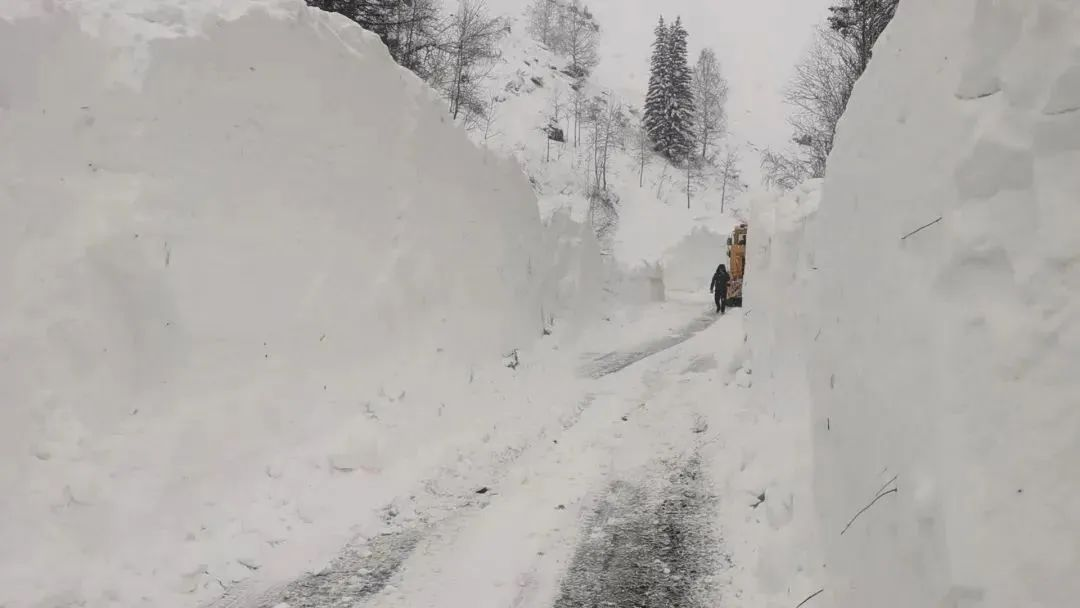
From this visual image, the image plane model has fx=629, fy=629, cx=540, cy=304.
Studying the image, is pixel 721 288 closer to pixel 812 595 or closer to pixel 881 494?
pixel 812 595

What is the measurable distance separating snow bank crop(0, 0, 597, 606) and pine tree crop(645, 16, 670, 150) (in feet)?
144

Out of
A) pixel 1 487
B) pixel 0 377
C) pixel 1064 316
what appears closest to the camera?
pixel 1064 316

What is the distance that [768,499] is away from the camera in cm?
506

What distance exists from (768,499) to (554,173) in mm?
39594

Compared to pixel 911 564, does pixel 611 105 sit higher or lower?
higher

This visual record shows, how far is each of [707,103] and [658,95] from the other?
9.78 m

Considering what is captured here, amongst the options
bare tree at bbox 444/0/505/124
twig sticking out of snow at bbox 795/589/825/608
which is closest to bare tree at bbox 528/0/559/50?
bare tree at bbox 444/0/505/124

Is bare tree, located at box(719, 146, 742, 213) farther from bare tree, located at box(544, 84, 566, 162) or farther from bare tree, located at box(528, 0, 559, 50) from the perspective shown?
bare tree, located at box(528, 0, 559, 50)

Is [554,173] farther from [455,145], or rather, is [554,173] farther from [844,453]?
[844,453]

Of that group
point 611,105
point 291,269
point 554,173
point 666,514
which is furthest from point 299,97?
point 611,105

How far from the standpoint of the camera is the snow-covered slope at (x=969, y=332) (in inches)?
81.6

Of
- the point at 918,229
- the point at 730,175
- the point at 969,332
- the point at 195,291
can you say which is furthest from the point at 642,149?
the point at 969,332

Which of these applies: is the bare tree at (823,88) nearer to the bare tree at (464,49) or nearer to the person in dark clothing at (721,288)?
the person in dark clothing at (721,288)

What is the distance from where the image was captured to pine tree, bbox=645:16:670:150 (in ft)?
162
